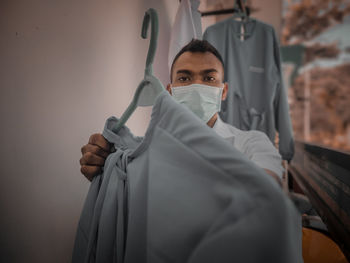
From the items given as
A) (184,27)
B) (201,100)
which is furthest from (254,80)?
(201,100)

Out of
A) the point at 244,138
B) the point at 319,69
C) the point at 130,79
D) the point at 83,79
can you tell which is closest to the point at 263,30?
the point at 319,69

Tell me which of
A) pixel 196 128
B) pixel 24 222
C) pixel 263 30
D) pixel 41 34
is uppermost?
pixel 263 30

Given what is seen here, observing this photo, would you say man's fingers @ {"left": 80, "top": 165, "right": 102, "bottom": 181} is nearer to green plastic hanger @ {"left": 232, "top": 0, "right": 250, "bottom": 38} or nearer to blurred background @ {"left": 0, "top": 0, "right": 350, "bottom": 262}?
blurred background @ {"left": 0, "top": 0, "right": 350, "bottom": 262}

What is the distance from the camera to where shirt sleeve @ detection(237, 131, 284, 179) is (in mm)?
479

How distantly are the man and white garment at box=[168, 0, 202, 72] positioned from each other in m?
0.03

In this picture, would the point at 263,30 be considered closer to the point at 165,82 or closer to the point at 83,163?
the point at 165,82

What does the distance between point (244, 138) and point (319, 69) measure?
0.90 m

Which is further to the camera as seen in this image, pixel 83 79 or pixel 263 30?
pixel 263 30

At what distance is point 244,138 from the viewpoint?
2.23 feet

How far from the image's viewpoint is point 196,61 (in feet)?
1.99

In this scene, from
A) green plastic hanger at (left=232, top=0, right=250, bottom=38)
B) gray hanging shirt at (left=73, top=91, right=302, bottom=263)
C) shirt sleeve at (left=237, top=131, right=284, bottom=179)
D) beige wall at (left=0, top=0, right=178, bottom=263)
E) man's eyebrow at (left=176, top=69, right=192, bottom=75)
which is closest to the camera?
gray hanging shirt at (left=73, top=91, right=302, bottom=263)

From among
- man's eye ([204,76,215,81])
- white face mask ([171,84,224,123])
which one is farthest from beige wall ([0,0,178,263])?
man's eye ([204,76,215,81])

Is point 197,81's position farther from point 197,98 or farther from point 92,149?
point 92,149

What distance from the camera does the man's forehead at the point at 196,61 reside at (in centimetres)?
59
